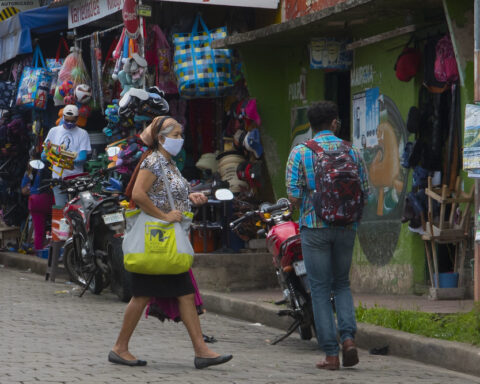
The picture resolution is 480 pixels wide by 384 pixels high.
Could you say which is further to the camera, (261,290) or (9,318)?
(261,290)

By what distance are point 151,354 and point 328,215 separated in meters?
1.81

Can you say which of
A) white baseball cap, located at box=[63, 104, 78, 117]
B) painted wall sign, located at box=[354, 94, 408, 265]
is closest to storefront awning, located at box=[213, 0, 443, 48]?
painted wall sign, located at box=[354, 94, 408, 265]

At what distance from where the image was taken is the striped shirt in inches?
283

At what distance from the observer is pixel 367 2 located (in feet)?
31.4

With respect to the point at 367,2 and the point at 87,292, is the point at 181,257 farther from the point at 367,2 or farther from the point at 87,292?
the point at 87,292

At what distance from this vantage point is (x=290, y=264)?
8.10m

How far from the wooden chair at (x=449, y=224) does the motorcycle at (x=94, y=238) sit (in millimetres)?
3272

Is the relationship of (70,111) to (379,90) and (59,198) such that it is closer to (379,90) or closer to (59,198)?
(59,198)

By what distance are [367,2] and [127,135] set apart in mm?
4819

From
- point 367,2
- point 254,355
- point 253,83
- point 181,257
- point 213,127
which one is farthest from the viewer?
point 213,127

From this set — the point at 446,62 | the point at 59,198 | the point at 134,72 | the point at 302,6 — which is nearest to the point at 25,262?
the point at 59,198

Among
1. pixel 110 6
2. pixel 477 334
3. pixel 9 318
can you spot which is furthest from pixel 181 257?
pixel 110 6

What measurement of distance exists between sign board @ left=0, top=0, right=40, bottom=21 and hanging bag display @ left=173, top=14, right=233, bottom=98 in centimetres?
706

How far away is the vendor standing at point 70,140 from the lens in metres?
13.7
